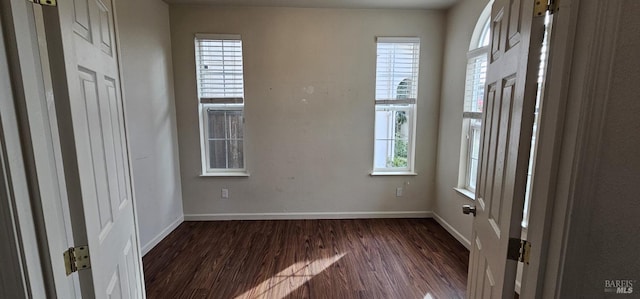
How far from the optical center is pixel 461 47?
9.04 ft

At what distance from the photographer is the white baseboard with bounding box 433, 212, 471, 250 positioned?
2687 mm

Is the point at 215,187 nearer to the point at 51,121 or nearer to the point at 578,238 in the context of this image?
the point at 51,121

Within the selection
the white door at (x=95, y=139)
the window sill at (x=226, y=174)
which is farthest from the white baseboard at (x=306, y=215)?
the white door at (x=95, y=139)

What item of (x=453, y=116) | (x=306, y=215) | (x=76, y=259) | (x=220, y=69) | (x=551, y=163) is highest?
(x=220, y=69)

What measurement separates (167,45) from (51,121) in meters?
2.59

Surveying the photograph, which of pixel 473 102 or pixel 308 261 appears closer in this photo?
pixel 308 261

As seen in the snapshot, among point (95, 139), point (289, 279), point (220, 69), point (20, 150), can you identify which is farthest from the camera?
point (220, 69)

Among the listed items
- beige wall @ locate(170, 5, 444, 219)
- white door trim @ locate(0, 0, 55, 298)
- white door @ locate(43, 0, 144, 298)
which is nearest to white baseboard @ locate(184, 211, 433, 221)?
beige wall @ locate(170, 5, 444, 219)

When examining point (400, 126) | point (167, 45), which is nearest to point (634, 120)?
point (400, 126)

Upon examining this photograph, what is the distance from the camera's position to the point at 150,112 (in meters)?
2.64

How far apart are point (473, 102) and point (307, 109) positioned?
176 cm

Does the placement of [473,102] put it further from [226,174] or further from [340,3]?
[226,174]

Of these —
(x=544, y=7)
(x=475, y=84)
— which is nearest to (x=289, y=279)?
(x=544, y=7)

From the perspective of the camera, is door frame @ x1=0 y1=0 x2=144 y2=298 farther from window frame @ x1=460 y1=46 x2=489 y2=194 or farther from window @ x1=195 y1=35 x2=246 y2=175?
window frame @ x1=460 y1=46 x2=489 y2=194
